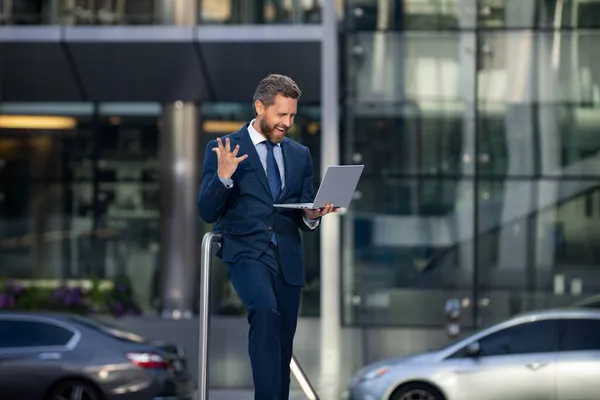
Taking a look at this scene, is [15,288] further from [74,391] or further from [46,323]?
[74,391]

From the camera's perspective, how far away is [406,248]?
20.0 meters

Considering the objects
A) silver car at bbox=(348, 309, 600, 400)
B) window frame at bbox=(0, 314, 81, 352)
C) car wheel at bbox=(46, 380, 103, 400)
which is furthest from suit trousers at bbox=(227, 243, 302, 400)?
window frame at bbox=(0, 314, 81, 352)

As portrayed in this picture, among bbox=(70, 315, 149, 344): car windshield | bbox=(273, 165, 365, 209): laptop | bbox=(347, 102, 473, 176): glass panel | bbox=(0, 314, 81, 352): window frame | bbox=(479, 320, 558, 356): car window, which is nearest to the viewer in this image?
bbox=(273, 165, 365, 209): laptop

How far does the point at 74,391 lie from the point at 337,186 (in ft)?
32.0

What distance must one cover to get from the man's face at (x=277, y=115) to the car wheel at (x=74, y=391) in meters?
9.42

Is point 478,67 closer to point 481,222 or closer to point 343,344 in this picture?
point 481,222

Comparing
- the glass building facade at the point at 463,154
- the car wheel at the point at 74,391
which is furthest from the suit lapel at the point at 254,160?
the glass building facade at the point at 463,154

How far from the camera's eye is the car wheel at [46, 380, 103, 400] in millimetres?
14328

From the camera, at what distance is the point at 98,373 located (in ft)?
47.1

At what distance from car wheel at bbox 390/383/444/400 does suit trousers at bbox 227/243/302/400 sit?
903 cm

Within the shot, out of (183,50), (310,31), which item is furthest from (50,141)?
(310,31)

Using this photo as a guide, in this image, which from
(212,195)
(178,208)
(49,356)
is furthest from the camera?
(178,208)

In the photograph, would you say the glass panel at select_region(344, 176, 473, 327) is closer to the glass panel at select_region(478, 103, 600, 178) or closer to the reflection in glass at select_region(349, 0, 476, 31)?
the glass panel at select_region(478, 103, 600, 178)

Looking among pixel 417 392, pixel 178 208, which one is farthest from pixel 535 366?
pixel 178 208
